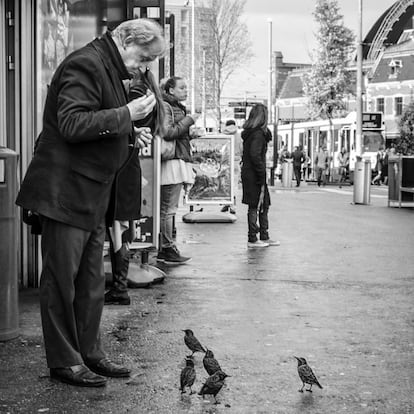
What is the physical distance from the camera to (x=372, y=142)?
178ft

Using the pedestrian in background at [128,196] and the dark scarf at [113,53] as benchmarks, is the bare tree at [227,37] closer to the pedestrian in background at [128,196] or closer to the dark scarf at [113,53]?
the pedestrian in background at [128,196]

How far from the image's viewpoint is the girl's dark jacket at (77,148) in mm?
4668

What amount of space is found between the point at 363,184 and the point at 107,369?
1930 centimetres

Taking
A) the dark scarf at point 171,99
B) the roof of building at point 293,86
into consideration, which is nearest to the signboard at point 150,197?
the dark scarf at point 171,99

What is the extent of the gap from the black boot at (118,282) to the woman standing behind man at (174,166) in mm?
2362

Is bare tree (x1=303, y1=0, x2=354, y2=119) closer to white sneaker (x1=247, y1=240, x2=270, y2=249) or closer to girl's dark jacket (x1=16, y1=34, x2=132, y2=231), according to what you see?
white sneaker (x1=247, y1=240, x2=270, y2=249)

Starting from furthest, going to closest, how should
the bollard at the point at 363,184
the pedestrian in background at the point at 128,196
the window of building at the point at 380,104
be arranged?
the window of building at the point at 380,104 < the bollard at the point at 363,184 < the pedestrian in background at the point at 128,196

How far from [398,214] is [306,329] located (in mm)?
13565

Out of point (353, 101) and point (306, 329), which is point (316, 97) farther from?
point (306, 329)

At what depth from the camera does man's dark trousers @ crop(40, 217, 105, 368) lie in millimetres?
4770

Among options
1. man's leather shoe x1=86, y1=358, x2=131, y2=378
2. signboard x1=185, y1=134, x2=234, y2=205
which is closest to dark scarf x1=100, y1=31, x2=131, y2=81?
man's leather shoe x1=86, y1=358, x2=131, y2=378

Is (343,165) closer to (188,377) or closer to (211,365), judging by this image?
(211,365)

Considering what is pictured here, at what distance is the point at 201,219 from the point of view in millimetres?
16625

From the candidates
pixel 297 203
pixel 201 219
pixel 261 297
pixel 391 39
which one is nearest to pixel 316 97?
pixel 391 39
